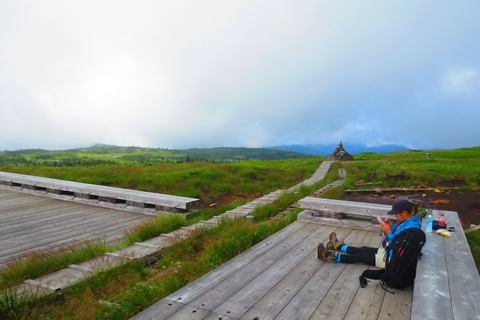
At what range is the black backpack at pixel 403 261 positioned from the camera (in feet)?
12.7

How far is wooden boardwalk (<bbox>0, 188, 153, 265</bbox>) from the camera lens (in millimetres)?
6637

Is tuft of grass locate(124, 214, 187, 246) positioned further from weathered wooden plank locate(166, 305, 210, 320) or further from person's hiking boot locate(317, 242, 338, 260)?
person's hiking boot locate(317, 242, 338, 260)

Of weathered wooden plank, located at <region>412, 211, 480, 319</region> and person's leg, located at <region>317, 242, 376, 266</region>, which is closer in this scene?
weathered wooden plank, located at <region>412, 211, 480, 319</region>

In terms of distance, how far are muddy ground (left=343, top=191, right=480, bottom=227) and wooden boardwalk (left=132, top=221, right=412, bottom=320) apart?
356 inches

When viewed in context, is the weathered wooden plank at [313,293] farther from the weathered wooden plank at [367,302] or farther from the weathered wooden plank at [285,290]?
the weathered wooden plank at [367,302]

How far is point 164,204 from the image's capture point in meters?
9.09

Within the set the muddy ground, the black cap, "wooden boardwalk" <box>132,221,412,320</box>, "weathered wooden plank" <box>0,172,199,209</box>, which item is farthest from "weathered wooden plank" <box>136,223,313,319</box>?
the muddy ground

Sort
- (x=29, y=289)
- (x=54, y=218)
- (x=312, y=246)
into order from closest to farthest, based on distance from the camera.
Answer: (x=29, y=289), (x=312, y=246), (x=54, y=218)

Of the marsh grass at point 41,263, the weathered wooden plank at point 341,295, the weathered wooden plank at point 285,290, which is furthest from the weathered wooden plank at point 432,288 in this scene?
the marsh grass at point 41,263

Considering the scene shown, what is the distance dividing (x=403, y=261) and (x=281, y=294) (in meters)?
1.63

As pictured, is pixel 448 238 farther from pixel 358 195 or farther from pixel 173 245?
pixel 358 195

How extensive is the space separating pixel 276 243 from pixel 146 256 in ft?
7.97

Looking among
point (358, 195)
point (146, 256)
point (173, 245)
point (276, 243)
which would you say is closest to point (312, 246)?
point (276, 243)

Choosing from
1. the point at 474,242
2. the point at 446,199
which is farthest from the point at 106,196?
the point at 446,199
